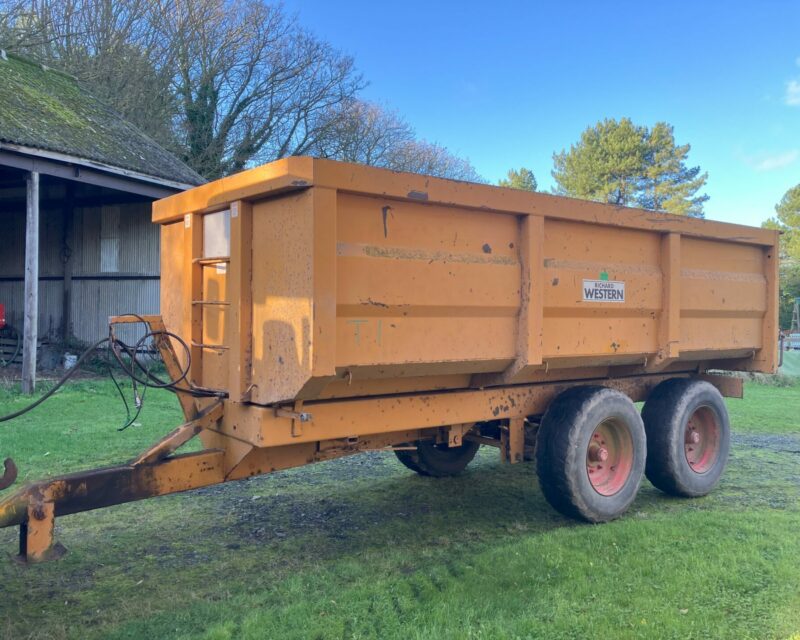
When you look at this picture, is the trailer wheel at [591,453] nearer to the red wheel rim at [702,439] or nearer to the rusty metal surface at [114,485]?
the red wheel rim at [702,439]

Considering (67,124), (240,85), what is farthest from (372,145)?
(67,124)

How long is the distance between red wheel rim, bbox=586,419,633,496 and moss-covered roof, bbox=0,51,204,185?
29.3ft

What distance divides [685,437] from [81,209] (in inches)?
518

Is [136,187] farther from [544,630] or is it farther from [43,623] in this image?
[544,630]

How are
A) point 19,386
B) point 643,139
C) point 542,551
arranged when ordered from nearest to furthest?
point 542,551
point 19,386
point 643,139

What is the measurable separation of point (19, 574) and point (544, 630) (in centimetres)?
296

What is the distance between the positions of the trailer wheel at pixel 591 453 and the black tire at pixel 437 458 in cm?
121

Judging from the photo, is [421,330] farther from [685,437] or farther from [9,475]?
[685,437]

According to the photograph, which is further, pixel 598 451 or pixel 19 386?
pixel 19 386

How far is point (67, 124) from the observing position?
1201 centimetres

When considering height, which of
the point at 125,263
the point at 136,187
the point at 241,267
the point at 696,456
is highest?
the point at 136,187

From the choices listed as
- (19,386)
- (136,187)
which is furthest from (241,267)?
(136,187)

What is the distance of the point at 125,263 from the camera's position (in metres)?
14.0

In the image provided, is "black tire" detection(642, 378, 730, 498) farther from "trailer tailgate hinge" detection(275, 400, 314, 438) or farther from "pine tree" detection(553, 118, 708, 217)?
"pine tree" detection(553, 118, 708, 217)
